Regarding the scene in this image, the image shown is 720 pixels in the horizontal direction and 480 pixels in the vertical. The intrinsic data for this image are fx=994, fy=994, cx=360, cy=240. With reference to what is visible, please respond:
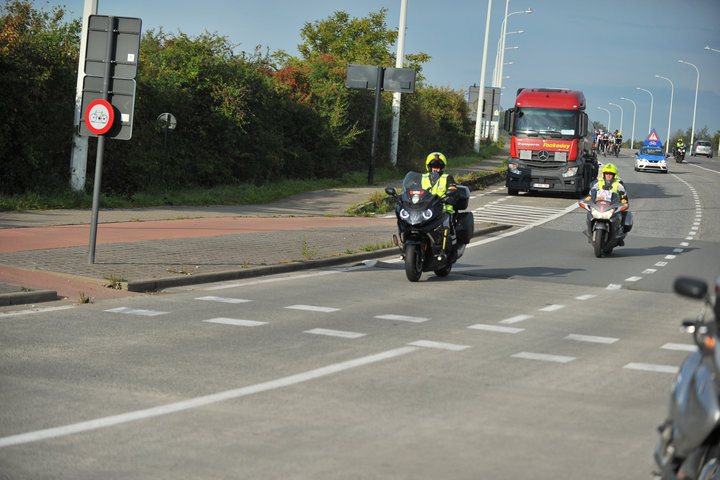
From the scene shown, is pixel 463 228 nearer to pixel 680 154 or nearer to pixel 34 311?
pixel 34 311

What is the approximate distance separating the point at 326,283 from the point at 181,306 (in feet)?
9.84

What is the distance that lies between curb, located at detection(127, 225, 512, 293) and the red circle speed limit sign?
2168 mm

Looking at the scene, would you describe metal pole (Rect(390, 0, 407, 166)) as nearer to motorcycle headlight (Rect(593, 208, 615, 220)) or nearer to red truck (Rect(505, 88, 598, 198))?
red truck (Rect(505, 88, 598, 198))

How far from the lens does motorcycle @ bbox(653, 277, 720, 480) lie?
392 cm

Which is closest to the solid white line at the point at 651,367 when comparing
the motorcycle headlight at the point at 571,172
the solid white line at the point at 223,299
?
the solid white line at the point at 223,299

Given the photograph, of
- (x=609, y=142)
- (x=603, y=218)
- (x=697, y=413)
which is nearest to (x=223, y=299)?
(x=697, y=413)

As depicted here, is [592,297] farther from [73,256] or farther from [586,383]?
[73,256]

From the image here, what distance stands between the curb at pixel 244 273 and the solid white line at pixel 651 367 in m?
6.12

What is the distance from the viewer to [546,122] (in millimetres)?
33469

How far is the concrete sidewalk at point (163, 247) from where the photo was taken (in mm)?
11992

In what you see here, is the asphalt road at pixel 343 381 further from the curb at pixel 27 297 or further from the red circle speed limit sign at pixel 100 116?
the red circle speed limit sign at pixel 100 116

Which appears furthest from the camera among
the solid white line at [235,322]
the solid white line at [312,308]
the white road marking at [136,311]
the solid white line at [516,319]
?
the solid white line at [312,308]

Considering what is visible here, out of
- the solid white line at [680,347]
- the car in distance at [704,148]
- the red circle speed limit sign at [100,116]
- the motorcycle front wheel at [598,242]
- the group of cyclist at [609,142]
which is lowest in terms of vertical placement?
the solid white line at [680,347]

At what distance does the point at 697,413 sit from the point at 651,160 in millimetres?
54291
